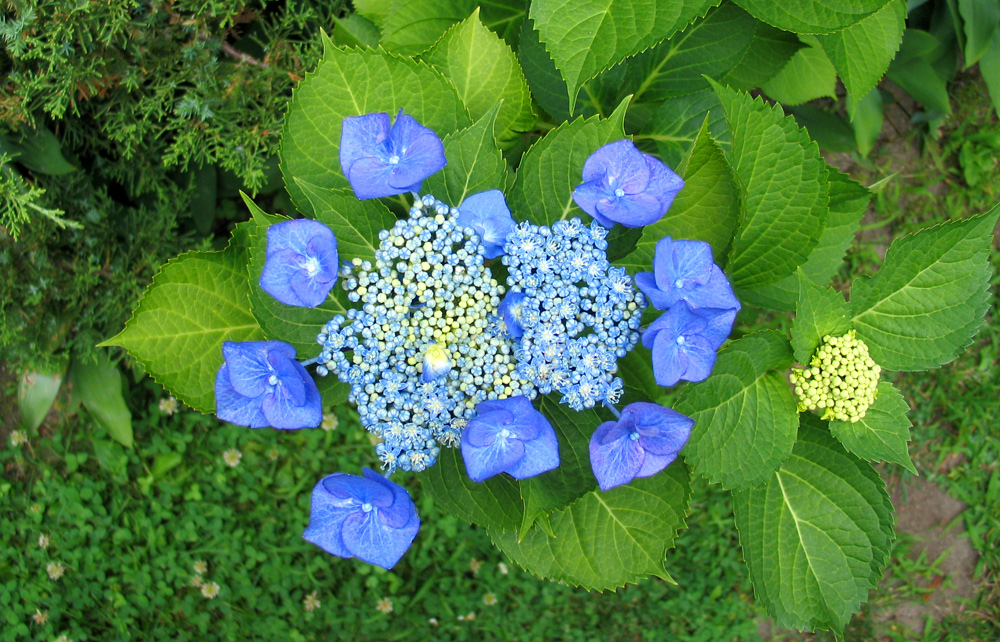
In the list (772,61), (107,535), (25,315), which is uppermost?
(772,61)

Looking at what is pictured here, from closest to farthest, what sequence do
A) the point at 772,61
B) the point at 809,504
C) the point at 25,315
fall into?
the point at 809,504 → the point at 772,61 → the point at 25,315

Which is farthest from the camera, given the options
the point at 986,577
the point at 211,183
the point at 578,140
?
the point at 986,577

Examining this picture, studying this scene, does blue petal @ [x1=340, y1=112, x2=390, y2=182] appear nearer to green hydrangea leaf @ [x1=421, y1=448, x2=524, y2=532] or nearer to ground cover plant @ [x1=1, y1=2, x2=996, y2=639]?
ground cover plant @ [x1=1, y1=2, x2=996, y2=639]

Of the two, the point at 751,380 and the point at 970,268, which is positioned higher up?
the point at 970,268

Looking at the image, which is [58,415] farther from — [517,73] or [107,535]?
[517,73]

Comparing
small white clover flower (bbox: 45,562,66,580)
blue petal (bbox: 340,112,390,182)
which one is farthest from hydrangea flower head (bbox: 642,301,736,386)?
small white clover flower (bbox: 45,562,66,580)

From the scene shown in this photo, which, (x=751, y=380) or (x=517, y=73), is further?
(x=517, y=73)

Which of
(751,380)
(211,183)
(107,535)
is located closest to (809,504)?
(751,380)

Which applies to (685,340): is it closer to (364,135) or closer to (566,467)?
(566,467)
